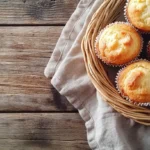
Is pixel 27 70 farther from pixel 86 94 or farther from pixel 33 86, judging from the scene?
pixel 86 94

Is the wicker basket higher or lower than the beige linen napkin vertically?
higher

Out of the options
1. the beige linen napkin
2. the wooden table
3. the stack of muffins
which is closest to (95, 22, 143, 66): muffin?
the stack of muffins

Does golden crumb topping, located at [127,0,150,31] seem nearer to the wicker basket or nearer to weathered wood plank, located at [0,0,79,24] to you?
the wicker basket

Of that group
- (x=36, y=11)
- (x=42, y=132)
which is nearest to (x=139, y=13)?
(x=36, y=11)

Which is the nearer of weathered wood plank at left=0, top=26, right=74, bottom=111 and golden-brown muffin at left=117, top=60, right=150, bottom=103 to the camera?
golden-brown muffin at left=117, top=60, right=150, bottom=103

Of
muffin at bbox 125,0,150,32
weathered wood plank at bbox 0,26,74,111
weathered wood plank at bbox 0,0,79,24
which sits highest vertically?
muffin at bbox 125,0,150,32

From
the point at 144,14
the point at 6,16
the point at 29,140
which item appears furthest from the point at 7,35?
the point at 144,14

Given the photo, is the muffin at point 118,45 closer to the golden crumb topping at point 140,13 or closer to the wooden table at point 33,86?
the golden crumb topping at point 140,13
